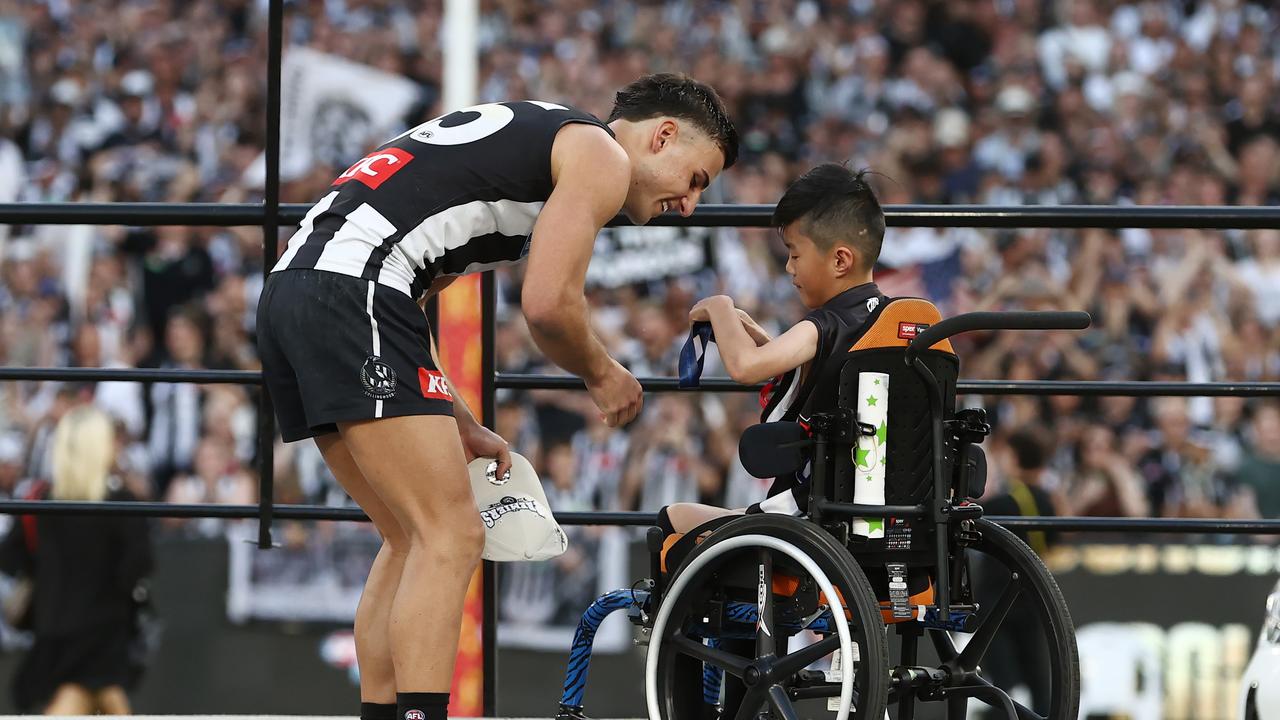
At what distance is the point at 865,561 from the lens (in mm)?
2270

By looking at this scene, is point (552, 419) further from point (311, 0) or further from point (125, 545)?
point (311, 0)

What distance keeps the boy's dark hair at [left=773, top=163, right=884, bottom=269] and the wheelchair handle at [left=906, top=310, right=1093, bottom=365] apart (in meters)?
0.23

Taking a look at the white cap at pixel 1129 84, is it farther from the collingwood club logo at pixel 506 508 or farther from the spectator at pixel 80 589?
the collingwood club logo at pixel 506 508

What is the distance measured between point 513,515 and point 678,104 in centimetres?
74

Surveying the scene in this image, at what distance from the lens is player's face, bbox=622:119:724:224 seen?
2357 mm

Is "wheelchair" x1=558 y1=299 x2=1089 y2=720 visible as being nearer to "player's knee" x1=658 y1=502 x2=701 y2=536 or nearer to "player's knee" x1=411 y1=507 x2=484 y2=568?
"player's knee" x1=658 y1=502 x2=701 y2=536

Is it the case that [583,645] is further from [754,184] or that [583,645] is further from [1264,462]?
[754,184]

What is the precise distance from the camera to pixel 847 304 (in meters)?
2.37

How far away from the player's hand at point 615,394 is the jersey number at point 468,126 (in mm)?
422

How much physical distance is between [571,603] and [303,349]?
371cm

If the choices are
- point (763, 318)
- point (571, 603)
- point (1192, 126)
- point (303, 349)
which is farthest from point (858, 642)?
point (1192, 126)

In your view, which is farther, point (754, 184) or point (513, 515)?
point (754, 184)

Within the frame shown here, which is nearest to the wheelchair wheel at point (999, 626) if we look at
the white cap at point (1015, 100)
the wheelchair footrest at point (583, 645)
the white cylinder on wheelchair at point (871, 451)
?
the white cylinder on wheelchair at point (871, 451)

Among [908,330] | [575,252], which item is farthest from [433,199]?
[908,330]
